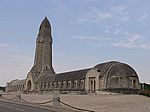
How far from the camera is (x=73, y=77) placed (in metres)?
78.1

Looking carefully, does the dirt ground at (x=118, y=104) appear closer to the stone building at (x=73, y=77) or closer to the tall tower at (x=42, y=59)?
the stone building at (x=73, y=77)

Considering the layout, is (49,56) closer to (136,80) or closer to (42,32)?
(42,32)

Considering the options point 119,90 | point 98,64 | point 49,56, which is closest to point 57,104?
point 119,90

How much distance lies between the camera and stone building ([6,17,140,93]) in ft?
213

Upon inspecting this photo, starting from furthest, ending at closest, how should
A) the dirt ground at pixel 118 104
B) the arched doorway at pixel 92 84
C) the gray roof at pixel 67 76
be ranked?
the gray roof at pixel 67 76, the arched doorway at pixel 92 84, the dirt ground at pixel 118 104

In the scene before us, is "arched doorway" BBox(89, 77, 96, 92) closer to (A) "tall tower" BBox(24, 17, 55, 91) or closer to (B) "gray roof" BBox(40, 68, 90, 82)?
(B) "gray roof" BBox(40, 68, 90, 82)

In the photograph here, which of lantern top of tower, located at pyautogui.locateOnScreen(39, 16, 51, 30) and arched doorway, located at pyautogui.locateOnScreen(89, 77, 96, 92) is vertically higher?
lantern top of tower, located at pyautogui.locateOnScreen(39, 16, 51, 30)

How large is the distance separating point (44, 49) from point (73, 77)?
2595cm

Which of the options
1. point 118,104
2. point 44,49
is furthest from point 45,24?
point 118,104

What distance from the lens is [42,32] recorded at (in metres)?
103

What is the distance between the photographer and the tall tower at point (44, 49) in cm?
9938

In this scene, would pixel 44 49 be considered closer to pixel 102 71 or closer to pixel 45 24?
pixel 45 24

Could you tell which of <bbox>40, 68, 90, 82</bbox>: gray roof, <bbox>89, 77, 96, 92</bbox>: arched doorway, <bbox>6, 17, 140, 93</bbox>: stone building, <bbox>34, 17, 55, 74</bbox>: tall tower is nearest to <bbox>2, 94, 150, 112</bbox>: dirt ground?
<bbox>6, 17, 140, 93</bbox>: stone building

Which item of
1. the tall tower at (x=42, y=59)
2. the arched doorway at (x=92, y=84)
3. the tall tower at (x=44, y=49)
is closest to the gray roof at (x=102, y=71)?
the arched doorway at (x=92, y=84)
